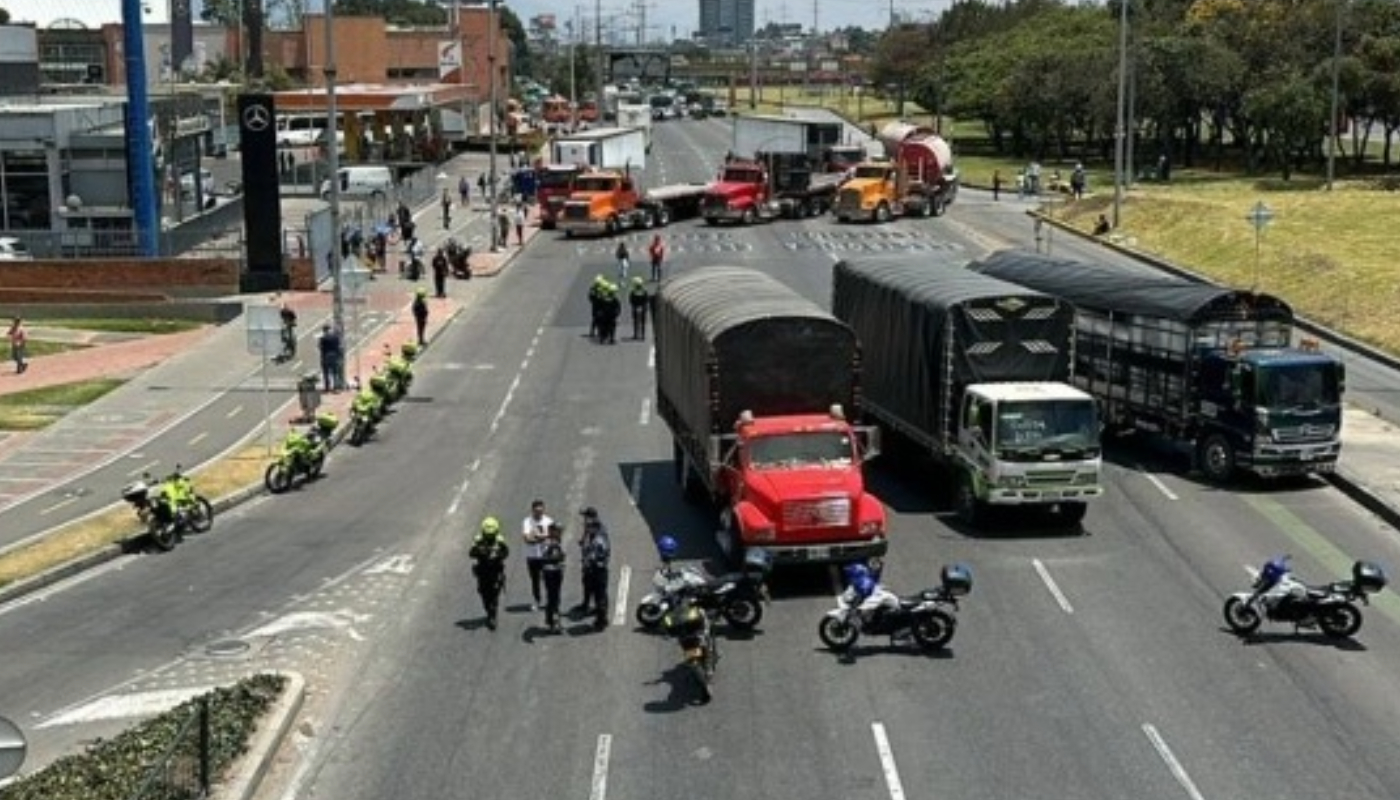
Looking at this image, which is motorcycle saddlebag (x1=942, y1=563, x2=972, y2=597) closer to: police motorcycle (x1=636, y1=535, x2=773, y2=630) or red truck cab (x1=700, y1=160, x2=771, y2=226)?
police motorcycle (x1=636, y1=535, x2=773, y2=630)

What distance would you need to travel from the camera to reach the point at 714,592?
20234mm

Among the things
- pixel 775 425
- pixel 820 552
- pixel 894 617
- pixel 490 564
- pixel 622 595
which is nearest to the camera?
pixel 894 617

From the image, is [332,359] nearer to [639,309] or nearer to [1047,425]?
[639,309]

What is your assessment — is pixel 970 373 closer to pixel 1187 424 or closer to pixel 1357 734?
pixel 1187 424

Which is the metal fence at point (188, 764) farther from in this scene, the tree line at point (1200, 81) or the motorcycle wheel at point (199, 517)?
the tree line at point (1200, 81)

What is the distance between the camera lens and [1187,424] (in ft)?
95.9

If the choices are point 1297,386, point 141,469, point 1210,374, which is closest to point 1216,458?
point 1210,374

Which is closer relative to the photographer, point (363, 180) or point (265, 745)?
point (265, 745)

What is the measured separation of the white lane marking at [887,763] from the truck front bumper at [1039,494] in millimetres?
7896

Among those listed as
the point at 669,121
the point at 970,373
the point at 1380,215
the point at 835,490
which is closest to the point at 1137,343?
the point at 970,373

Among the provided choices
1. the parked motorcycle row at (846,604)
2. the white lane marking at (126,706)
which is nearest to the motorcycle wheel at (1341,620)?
the parked motorcycle row at (846,604)

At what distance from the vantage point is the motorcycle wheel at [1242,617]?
20.3 meters

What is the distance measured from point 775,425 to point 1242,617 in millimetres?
6594

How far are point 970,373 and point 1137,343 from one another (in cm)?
517
